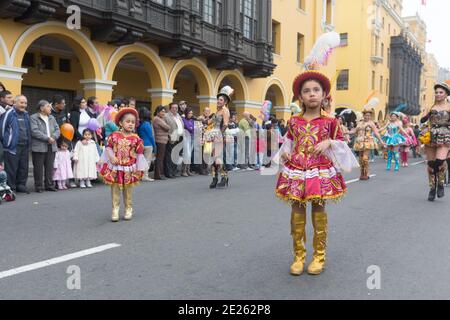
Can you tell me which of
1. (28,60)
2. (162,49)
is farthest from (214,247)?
(28,60)

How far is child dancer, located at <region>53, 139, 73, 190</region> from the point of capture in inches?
398

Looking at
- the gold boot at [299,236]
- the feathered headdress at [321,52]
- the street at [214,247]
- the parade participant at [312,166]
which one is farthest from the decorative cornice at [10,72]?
the gold boot at [299,236]

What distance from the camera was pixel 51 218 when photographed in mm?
6926

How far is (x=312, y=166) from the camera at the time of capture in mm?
4398

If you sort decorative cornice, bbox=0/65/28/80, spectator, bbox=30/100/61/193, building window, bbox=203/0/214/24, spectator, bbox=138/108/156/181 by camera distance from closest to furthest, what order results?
1. spectator, bbox=30/100/61/193
2. spectator, bbox=138/108/156/181
3. decorative cornice, bbox=0/65/28/80
4. building window, bbox=203/0/214/24

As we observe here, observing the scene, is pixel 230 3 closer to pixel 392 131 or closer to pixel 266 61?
pixel 266 61

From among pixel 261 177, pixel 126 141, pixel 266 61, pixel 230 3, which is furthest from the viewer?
pixel 266 61

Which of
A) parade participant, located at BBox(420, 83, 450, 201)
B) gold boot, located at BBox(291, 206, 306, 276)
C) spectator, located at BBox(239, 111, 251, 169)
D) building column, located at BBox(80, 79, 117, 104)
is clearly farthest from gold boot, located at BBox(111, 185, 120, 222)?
spectator, located at BBox(239, 111, 251, 169)

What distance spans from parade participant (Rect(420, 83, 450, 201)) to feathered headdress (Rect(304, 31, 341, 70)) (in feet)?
11.7

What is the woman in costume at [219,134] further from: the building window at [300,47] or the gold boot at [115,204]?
the building window at [300,47]

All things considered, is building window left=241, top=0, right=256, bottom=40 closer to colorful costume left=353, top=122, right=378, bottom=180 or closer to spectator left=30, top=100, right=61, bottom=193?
colorful costume left=353, top=122, right=378, bottom=180

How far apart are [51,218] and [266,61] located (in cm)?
1822

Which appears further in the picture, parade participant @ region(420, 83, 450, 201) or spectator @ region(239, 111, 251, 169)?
spectator @ region(239, 111, 251, 169)

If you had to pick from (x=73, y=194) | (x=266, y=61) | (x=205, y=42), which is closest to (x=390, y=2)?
(x=266, y=61)
